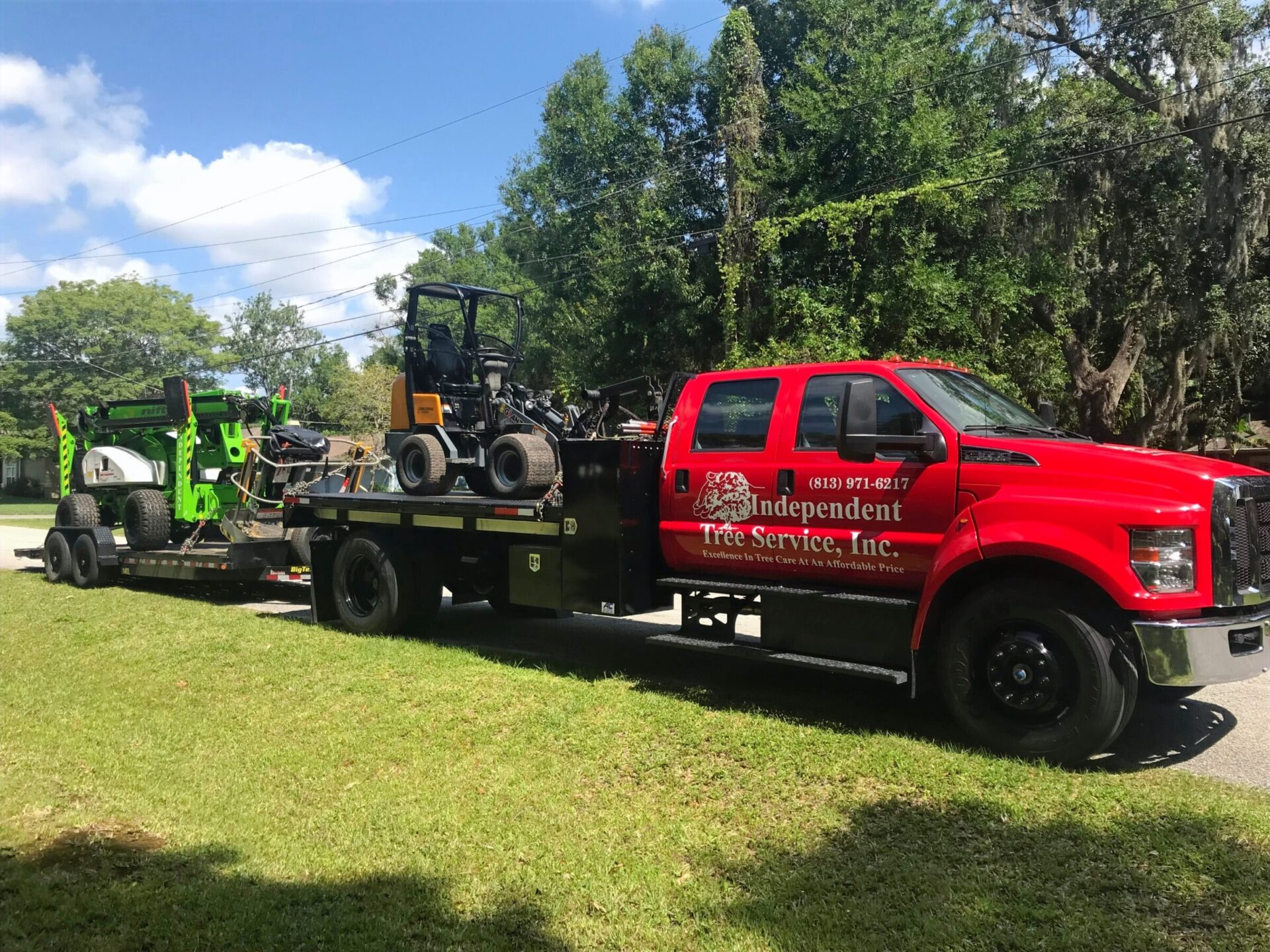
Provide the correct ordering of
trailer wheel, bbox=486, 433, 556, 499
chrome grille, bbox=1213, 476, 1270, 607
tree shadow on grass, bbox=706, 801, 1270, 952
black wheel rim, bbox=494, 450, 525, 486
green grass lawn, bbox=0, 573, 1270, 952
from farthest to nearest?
black wheel rim, bbox=494, 450, 525, 486, trailer wheel, bbox=486, 433, 556, 499, chrome grille, bbox=1213, 476, 1270, 607, green grass lawn, bbox=0, 573, 1270, 952, tree shadow on grass, bbox=706, 801, 1270, 952

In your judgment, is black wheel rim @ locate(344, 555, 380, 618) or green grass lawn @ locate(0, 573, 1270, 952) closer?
green grass lawn @ locate(0, 573, 1270, 952)

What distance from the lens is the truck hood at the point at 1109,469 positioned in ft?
17.0

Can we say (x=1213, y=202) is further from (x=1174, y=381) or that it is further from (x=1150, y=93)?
(x=1174, y=381)

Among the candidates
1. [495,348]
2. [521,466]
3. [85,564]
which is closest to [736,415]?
[521,466]

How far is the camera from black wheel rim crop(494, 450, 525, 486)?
9242mm

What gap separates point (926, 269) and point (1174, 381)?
7109 mm

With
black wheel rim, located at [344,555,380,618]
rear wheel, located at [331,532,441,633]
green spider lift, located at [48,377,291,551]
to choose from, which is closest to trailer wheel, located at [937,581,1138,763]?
rear wheel, located at [331,532,441,633]

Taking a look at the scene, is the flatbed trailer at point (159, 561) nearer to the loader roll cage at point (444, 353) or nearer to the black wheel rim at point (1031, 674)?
the loader roll cage at point (444, 353)

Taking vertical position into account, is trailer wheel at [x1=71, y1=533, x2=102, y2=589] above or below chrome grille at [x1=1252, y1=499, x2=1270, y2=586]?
below

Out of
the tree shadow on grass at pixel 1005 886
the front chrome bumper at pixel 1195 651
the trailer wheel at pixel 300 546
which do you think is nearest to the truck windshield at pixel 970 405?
the front chrome bumper at pixel 1195 651

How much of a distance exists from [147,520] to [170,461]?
103cm

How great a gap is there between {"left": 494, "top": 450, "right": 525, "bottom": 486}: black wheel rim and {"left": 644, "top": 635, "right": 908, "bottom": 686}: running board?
2748mm

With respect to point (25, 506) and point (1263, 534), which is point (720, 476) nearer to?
point (1263, 534)

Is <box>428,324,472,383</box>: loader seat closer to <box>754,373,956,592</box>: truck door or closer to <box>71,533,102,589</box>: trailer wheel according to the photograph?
<box>754,373,956,592</box>: truck door
